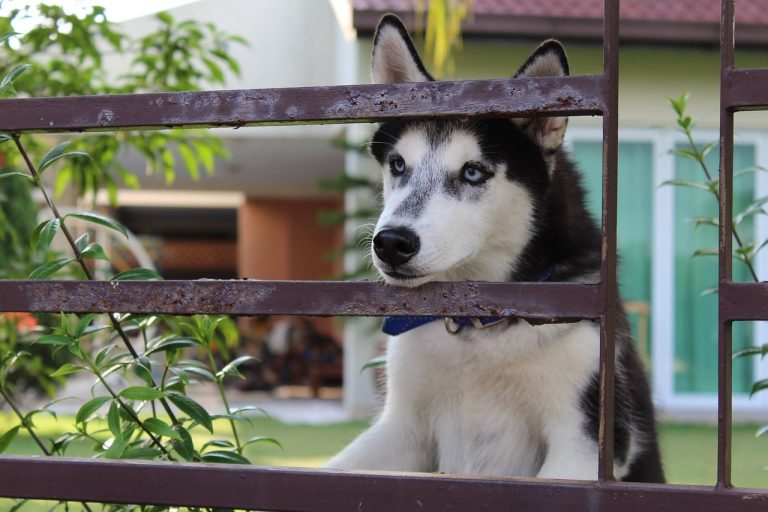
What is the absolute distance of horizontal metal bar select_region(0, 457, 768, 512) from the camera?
1382 mm

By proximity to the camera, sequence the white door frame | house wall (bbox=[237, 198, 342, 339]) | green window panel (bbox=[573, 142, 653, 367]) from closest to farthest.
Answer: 1. the white door frame
2. green window panel (bbox=[573, 142, 653, 367])
3. house wall (bbox=[237, 198, 342, 339])

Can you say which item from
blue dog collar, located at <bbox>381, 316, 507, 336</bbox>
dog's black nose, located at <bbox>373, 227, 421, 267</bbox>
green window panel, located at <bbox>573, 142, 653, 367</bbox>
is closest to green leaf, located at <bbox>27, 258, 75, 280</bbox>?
dog's black nose, located at <bbox>373, 227, 421, 267</bbox>

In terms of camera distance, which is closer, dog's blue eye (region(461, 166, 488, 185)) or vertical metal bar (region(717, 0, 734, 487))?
vertical metal bar (region(717, 0, 734, 487))

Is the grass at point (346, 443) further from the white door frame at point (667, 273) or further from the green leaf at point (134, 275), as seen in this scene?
the green leaf at point (134, 275)

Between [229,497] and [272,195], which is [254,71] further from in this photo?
[229,497]

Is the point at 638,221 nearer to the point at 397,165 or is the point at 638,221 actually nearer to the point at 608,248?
the point at 397,165

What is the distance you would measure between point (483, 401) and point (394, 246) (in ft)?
1.78

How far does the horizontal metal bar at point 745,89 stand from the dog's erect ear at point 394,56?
3.04ft

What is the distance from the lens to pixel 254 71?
10258mm

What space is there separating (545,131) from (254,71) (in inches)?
330

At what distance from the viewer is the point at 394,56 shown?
7.38 ft

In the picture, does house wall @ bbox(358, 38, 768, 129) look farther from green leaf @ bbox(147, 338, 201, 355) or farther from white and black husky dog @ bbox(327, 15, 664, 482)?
green leaf @ bbox(147, 338, 201, 355)

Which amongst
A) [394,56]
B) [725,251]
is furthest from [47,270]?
[725,251]

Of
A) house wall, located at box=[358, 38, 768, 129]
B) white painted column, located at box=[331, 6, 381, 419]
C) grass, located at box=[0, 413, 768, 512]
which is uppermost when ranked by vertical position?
house wall, located at box=[358, 38, 768, 129]
